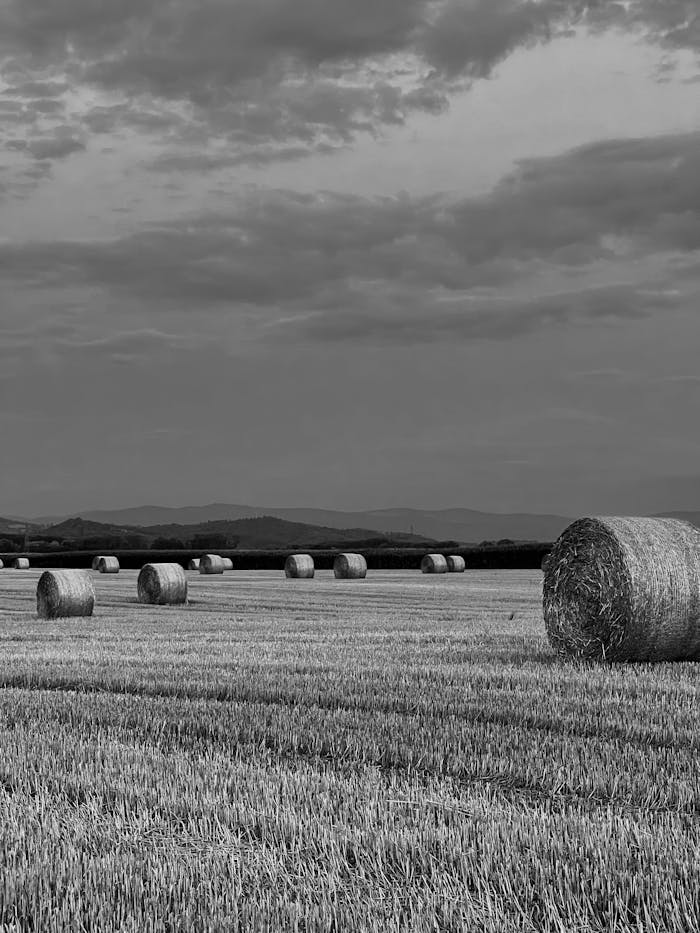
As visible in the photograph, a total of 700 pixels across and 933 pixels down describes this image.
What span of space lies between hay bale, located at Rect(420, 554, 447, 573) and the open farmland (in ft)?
164

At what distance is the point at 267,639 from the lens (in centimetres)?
1739

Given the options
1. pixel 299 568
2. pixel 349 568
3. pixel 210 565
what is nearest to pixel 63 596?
pixel 349 568

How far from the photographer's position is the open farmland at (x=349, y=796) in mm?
4191

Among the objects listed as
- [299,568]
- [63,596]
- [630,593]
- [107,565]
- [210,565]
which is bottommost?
[107,565]

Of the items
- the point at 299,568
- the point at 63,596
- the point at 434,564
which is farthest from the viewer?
the point at 434,564

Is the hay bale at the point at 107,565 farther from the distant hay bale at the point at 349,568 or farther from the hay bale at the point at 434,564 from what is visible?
the distant hay bale at the point at 349,568

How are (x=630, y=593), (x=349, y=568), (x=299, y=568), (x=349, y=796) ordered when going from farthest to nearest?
(x=299, y=568), (x=349, y=568), (x=630, y=593), (x=349, y=796)

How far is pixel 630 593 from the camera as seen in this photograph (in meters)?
13.4

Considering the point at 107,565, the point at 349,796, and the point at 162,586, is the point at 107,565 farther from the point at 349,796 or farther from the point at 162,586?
the point at 349,796

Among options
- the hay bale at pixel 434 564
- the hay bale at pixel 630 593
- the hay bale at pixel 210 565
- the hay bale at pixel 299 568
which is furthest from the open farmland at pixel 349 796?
the hay bale at pixel 210 565

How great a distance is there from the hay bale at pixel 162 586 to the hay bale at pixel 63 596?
635 cm

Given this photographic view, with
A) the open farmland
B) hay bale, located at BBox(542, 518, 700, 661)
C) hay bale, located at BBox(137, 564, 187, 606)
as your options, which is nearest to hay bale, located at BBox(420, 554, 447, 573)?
hay bale, located at BBox(137, 564, 187, 606)

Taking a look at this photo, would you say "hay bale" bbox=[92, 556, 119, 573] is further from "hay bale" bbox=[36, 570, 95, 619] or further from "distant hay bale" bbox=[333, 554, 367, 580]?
"hay bale" bbox=[36, 570, 95, 619]

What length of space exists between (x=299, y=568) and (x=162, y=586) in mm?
22024
